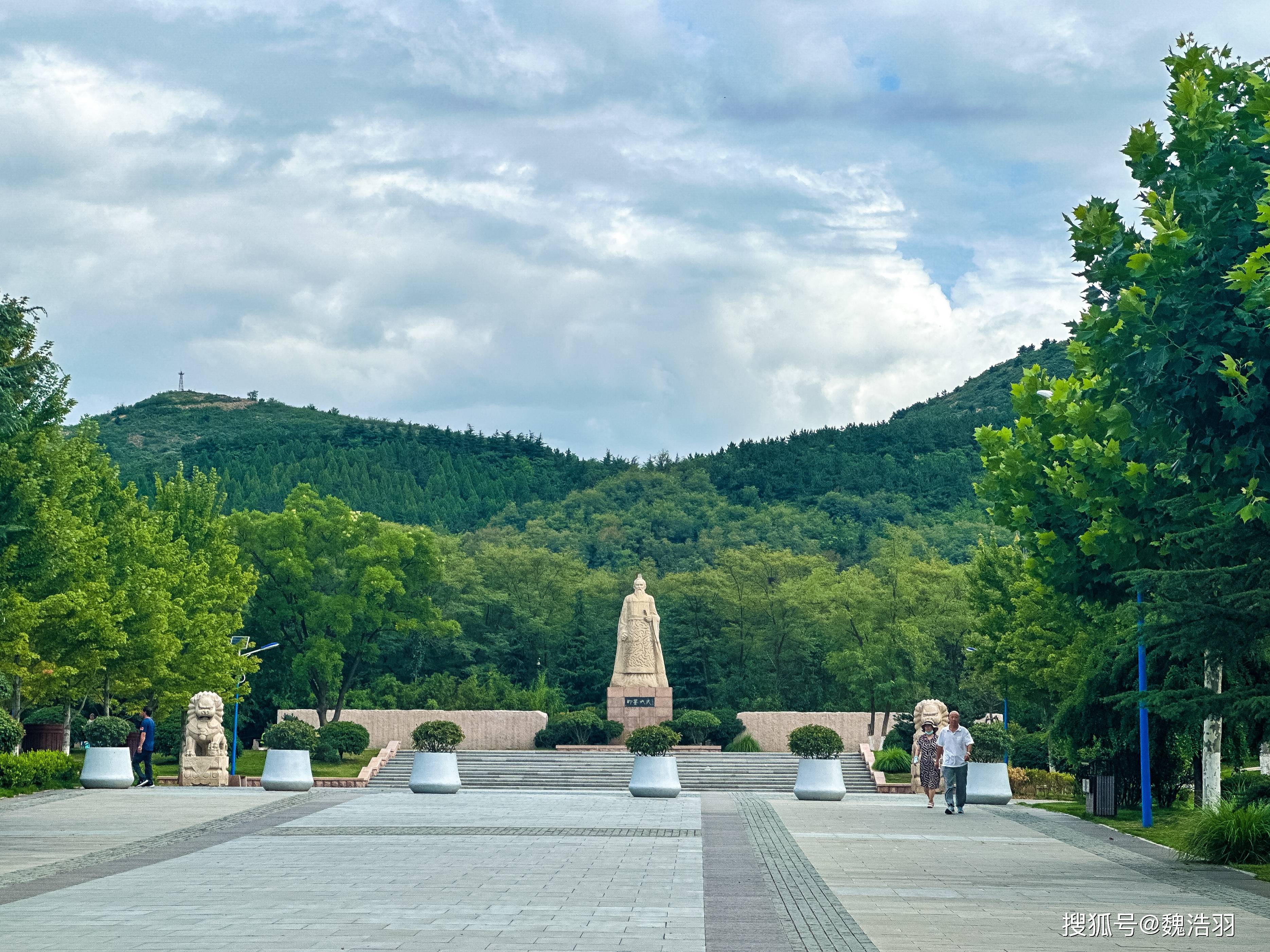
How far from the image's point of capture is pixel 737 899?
12.1 metres

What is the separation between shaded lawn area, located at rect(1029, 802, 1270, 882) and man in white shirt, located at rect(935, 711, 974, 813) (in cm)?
201

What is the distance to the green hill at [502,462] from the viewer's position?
101188mm

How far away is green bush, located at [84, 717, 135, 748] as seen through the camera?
1257 inches

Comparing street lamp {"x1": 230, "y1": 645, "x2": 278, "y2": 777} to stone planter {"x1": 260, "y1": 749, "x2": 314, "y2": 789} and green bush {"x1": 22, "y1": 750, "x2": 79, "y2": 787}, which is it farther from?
stone planter {"x1": 260, "y1": 749, "x2": 314, "y2": 789}

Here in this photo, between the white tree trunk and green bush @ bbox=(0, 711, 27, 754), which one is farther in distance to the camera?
green bush @ bbox=(0, 711, 27, 754)

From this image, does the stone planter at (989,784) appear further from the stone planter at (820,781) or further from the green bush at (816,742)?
the green bush at (816,742)

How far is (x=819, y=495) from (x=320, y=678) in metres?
52.5

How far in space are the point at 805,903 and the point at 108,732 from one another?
24.1 m

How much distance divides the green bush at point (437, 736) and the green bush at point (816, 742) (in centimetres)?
996

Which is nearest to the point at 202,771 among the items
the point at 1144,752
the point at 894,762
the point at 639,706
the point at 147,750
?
the point at 147,750

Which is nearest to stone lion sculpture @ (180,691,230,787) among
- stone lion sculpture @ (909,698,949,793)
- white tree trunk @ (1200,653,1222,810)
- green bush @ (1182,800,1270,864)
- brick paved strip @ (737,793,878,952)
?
stone lion sculpture @ (909,698,949,793)

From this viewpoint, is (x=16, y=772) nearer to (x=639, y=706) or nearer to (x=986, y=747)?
(x=986, y=747)

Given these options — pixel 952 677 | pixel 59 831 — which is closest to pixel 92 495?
pixel 59 831

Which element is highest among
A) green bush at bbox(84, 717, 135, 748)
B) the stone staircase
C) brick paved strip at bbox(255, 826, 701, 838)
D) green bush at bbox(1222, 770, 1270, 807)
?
green bush at bbox(1222, 770, 1270, 807)
